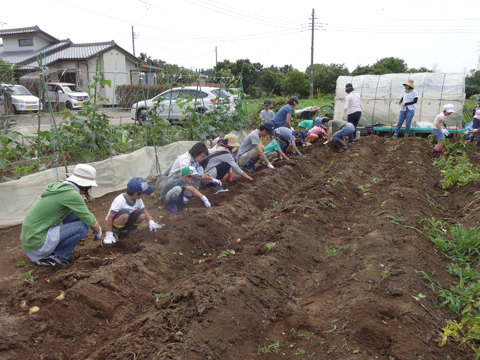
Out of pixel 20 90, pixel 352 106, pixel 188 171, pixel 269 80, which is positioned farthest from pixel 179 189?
pixel 269 80

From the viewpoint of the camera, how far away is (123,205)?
16.0ft

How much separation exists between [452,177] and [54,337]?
7.21 meters

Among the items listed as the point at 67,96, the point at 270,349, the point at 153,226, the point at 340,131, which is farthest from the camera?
the point at 340,131

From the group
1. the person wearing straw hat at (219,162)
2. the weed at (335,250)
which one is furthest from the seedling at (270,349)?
the person wearing straw hat at (219,162)

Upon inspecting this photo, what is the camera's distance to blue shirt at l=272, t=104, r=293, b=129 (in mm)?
9953

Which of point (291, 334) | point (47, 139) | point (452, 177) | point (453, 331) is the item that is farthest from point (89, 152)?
point (452, 177)

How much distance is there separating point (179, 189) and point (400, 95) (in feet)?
39.6

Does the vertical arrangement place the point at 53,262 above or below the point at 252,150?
below

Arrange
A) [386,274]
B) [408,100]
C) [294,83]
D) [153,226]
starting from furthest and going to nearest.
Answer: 1. [294,83]
2. [408,100]
3. [153,226]
4. [386,274]

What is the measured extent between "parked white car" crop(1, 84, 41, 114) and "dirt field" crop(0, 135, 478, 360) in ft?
7.17

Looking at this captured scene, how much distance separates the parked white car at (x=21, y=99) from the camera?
679 centimetres

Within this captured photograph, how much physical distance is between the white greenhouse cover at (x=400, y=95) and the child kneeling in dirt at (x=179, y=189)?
11.2 meters

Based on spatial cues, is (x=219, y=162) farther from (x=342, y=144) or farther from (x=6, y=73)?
(x=342, y=144)

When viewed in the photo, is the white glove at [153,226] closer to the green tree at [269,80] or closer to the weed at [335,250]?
the weed at [335,250]
